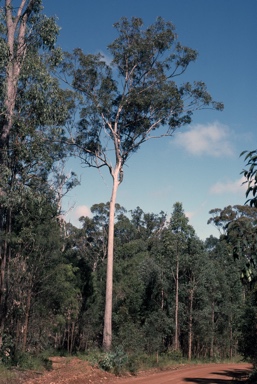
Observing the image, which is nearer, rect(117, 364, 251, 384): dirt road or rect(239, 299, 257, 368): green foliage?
rect(117, 364, 251, 384): dirt road

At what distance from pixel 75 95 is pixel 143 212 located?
3910 cm

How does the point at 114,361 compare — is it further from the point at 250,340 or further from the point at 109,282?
the point at 250,340

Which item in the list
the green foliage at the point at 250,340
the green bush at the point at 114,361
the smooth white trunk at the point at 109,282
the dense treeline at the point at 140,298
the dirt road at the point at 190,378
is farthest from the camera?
the dense treeline at the point at 140,298

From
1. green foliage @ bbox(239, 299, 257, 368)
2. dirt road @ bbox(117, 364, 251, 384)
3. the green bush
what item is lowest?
dirt road @ bbox(117, 364, 251, 384)

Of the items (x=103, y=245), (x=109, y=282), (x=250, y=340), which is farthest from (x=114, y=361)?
(x=103, y=245)

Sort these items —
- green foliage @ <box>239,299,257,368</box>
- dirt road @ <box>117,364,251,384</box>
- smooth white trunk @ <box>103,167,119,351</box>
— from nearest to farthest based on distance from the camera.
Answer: dirt road @ <box>117,364,251,384</box>
green foliage @ <box>239,299,257,368</box>
smooth white trunk @ <box>103,167,119,351</box>

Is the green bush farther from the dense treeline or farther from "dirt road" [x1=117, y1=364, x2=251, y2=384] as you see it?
the dense treeline

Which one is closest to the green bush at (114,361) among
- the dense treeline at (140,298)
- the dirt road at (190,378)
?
the dirt road at (190,378)

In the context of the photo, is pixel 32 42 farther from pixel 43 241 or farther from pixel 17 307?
pixel 17 307

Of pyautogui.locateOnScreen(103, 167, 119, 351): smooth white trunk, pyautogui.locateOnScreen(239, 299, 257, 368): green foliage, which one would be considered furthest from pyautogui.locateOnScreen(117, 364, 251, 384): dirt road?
pyautogui.locateOnScreen(103, 167, 119, 351): smooth white trunk

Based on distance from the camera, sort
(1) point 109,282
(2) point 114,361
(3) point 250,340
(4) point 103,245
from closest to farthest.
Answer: (3) point 250,340 → (2) point 114,361 → (1) point 109,282 → (4) point 103,245

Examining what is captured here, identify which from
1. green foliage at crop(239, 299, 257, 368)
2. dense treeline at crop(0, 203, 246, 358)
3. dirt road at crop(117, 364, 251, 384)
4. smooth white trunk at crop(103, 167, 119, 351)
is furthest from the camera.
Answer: dense treeline at crop(0, 203, 246, 358)

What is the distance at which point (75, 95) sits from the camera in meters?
20.4

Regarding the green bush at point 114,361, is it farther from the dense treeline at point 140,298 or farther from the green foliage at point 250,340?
the green foliage at point 250,340
